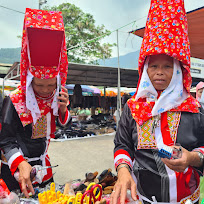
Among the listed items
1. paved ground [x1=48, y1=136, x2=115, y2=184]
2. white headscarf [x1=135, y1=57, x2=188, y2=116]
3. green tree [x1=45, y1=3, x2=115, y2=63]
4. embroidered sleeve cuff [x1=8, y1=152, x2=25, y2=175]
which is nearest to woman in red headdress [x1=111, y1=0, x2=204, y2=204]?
white headscarf [x1=135, y1=57, x2=188, y2=116]

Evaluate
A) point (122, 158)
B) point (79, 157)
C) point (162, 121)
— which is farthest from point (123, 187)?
point (79, 157)

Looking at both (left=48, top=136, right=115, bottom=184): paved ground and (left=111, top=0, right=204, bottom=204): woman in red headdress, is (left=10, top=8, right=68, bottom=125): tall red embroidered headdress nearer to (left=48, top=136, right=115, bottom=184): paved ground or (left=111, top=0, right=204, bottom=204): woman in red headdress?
(left=111, top=0, right=204, bottom=204): woman in red headdress

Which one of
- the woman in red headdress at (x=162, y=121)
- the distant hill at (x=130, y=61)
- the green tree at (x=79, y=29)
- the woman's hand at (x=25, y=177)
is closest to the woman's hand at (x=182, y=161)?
the woman in red headdress at (x=162, y=121)

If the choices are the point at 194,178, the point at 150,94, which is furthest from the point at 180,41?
the point at 194,178

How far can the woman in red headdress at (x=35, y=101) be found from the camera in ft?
4.68

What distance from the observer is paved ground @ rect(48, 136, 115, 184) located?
446 cm

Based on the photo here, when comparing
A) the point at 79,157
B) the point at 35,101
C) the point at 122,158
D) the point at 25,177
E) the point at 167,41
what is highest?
the point at 167,41

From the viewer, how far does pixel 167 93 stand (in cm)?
123

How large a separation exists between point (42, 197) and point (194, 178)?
39.3 inches

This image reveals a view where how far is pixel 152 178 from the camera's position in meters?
1.20

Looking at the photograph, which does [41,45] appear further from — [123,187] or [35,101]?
[123,187]

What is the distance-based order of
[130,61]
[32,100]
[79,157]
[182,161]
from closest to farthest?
[182,161] → [32,100] → [79,157] → [130,61]

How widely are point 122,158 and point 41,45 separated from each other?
3.28ft

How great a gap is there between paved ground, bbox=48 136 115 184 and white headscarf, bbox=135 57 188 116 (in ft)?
10.7
